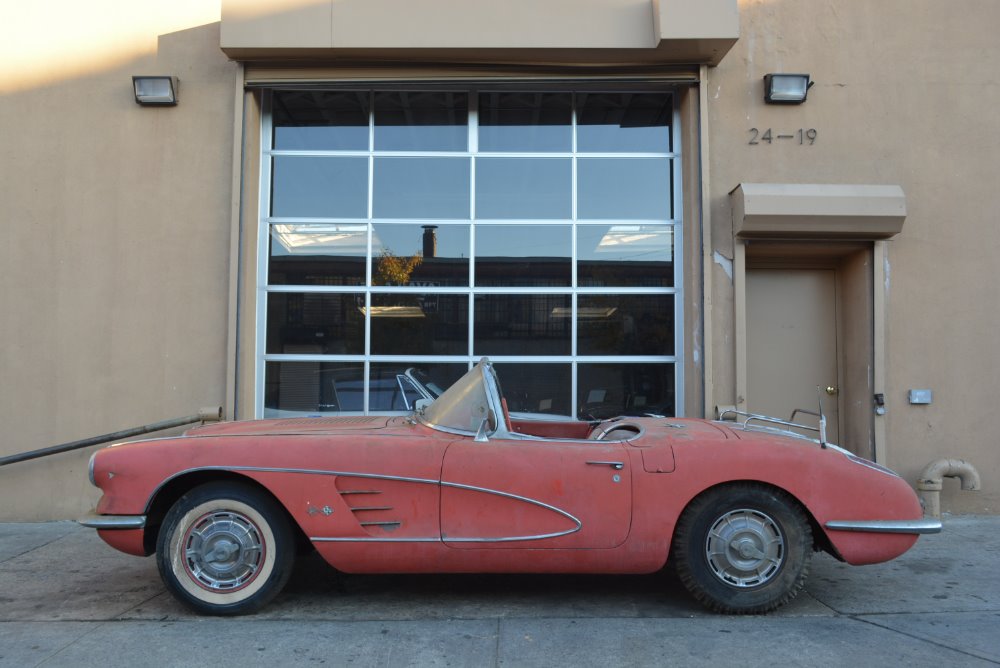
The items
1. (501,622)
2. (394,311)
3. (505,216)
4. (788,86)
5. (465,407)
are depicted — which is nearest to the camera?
(501,622)

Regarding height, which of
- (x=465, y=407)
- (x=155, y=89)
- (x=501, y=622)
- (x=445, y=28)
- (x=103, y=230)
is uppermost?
(x=445, y=28)

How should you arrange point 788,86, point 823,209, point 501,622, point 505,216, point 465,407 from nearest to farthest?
point 501,622
point 465,407
point 823,209
point 788,86
point 505,216

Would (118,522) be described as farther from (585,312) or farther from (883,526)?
(585,312)

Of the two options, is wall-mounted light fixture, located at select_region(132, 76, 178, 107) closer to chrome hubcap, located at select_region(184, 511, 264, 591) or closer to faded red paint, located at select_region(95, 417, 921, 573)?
faded red paint, located at select_region(95, 417, 921, 573)

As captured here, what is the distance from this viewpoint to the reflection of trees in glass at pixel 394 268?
7852 millimetres

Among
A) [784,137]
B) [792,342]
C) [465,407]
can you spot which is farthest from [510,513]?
[784,137]

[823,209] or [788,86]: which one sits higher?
[788,86]

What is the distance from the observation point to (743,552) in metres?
4.33

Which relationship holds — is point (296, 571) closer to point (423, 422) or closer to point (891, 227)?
point (423, 422)

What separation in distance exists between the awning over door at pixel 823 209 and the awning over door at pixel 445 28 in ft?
4.62

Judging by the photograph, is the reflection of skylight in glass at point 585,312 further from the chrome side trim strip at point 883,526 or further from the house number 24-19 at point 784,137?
the chrome side trim strip at point 883,526

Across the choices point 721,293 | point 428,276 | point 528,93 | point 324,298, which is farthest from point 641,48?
point 324,298

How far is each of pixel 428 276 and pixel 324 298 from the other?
103 cm

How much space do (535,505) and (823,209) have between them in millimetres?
4320
